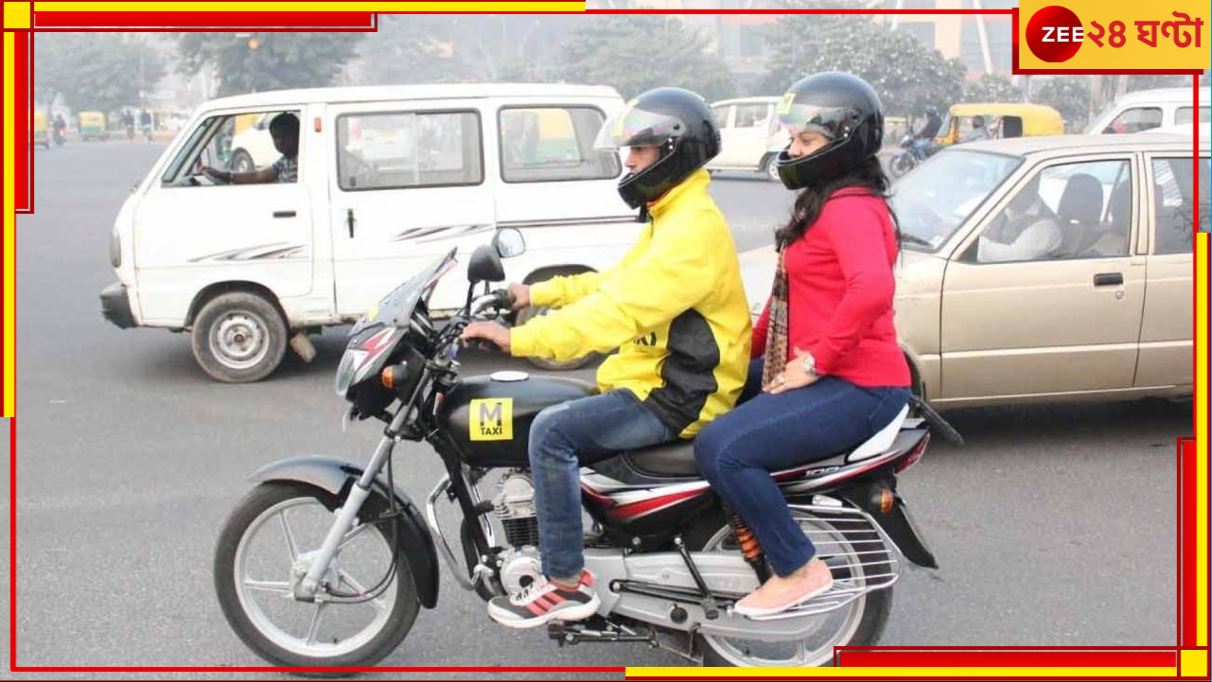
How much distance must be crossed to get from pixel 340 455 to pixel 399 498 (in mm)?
2933

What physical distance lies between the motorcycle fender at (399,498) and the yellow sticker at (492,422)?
1.34 ft

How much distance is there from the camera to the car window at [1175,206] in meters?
6.83

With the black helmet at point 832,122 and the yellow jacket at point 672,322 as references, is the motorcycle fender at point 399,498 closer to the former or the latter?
the yellow jacket at point 672,322

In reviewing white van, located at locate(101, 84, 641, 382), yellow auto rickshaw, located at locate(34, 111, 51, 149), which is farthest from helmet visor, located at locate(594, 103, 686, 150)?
yellow auto rickshaw, located at locate(34, 111, 51, 149)

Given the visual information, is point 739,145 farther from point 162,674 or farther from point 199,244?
point 162,674

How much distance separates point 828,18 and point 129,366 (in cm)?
2418

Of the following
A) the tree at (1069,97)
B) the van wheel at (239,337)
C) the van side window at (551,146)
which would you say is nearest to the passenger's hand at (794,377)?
the van side window at (551,146)

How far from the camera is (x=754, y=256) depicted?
7762 mm

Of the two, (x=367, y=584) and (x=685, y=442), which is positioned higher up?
(x=685, y=442)

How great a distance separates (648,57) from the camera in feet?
107

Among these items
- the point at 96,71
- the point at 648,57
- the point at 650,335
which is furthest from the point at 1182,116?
the point at 96,71

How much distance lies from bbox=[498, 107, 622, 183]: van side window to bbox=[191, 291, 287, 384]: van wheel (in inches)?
75.2

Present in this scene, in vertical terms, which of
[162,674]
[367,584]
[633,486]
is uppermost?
[633,486]

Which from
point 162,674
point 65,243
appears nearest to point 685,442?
point 162,674
